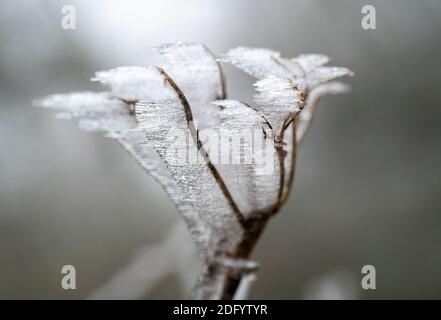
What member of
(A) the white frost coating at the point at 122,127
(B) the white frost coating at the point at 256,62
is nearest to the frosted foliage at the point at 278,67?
(B) the white frost coating at the point at 256,62

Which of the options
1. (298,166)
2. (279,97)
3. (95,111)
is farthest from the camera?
(298,166)

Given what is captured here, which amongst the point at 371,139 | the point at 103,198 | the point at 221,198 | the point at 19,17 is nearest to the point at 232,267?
the point at 221,198

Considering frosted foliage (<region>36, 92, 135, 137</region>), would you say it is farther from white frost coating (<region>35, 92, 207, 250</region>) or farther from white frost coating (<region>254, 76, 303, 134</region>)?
white frost coating (<region>254, 76, 303, 134</region>)

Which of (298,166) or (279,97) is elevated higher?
(279,97)

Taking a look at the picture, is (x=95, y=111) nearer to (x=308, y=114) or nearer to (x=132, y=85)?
(x=132, y=85)

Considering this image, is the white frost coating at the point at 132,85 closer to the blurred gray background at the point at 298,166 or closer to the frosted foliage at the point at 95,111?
the frosted foliage at the point at 95,111

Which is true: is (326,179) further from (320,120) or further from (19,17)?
(19,17)

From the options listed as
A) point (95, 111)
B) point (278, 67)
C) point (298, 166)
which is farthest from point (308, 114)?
point (298, 166)
